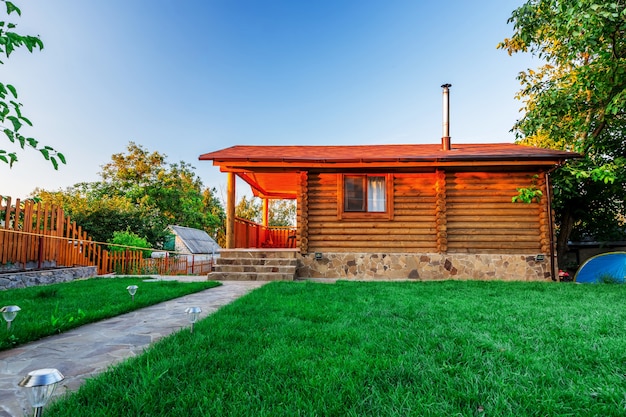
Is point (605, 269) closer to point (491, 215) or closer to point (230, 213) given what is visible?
point (491, 215)

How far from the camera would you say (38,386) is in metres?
1.32

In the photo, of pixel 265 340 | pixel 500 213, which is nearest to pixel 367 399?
pixel 265 340

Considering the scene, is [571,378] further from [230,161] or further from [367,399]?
[230,161]

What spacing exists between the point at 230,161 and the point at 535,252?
9.04m

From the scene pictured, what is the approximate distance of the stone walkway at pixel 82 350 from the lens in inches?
76.0

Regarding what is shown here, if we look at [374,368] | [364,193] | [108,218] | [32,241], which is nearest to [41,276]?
[32,241]

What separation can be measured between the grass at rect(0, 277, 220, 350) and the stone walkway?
0.11 metres

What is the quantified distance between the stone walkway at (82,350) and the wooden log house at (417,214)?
5423mm

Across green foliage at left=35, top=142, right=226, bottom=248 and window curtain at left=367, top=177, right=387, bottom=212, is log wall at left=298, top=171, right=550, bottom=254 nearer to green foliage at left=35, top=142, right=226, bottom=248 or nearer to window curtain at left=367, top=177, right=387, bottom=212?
window curtain at left=367, top=177, right=387, bottom=212

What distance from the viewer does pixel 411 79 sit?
15312 mm

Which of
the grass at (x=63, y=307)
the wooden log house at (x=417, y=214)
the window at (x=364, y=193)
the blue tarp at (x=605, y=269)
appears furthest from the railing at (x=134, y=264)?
the blue tarp at (x=605, y=269)

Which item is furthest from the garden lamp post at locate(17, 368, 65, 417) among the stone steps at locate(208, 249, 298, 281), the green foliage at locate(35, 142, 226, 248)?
the green foliage at locate(35, 142, 226, 248)

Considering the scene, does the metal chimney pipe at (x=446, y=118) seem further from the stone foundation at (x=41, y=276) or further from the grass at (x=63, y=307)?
the stone foundation at (x=41, y=276)

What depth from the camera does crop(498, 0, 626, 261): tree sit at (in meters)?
8.45
